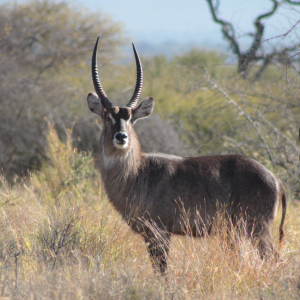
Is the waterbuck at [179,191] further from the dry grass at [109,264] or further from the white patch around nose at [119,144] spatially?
the dry grass at [109,264]

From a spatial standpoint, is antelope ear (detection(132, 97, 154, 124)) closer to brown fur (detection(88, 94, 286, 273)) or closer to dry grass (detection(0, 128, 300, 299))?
brown fur (detection(88, 94, 286, 273))

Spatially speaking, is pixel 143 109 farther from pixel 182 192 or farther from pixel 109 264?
pixel 109 264

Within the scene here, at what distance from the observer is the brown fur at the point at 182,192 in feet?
12.9

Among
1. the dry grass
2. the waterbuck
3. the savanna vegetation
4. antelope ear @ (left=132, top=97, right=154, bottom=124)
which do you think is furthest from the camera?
antelope ear @ (left=132, top=97, right=154, bottom=124)

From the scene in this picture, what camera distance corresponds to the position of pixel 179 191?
4043 millimetres

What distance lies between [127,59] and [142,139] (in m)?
6.26

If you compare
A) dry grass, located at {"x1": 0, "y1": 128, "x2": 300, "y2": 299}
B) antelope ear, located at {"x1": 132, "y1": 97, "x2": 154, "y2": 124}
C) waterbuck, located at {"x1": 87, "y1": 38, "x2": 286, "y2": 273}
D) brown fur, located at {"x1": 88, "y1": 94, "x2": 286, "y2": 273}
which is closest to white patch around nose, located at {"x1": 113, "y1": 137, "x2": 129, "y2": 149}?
waterbuck, located at {"x1": 87, "y1": 38, "x2": 286, "y2": 273}

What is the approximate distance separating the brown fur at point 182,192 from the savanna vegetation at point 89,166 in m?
0.20

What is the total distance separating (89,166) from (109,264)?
3.74 meters

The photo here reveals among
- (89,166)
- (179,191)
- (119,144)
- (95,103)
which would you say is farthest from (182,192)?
(89,166)

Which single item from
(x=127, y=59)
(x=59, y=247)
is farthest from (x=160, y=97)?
(x=59, y=247)

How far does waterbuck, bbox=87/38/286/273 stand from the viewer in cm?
393

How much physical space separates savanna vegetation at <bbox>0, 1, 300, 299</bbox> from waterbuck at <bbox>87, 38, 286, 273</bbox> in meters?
0.20

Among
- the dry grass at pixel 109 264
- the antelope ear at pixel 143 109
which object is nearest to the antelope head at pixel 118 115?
the antelope ear at pixel 143 109
